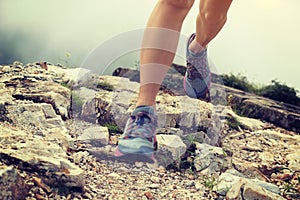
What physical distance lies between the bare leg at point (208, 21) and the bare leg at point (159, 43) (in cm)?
65

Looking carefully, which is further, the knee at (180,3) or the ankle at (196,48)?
the ankle at (196,48)

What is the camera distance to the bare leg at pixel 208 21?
3.67 metres

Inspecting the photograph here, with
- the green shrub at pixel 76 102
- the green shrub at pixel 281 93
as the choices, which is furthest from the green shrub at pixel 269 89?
the green shrub at pixel 76 102

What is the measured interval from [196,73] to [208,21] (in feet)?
2.07

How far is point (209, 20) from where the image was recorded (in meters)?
3.79

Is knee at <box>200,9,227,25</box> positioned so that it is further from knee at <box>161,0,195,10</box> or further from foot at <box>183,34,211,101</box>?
knee at <box>161,0,195,10</box>

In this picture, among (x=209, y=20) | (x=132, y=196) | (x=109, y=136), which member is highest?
(x=209, y=20)

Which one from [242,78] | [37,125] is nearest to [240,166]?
[37,125]

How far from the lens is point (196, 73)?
4.28m

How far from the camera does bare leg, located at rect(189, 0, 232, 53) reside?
12.1 ft

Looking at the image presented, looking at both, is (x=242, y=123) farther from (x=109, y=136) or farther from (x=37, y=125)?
(x=37, y=125)

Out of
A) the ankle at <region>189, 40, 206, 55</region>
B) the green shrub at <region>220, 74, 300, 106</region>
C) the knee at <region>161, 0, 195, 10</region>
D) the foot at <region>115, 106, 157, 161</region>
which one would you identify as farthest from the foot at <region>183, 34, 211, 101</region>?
the green shrub at <region>220, 74, 300, 106</region>

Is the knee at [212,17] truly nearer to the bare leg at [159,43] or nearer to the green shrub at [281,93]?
the bare leg at [159,43]

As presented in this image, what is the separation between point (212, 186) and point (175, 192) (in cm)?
32
